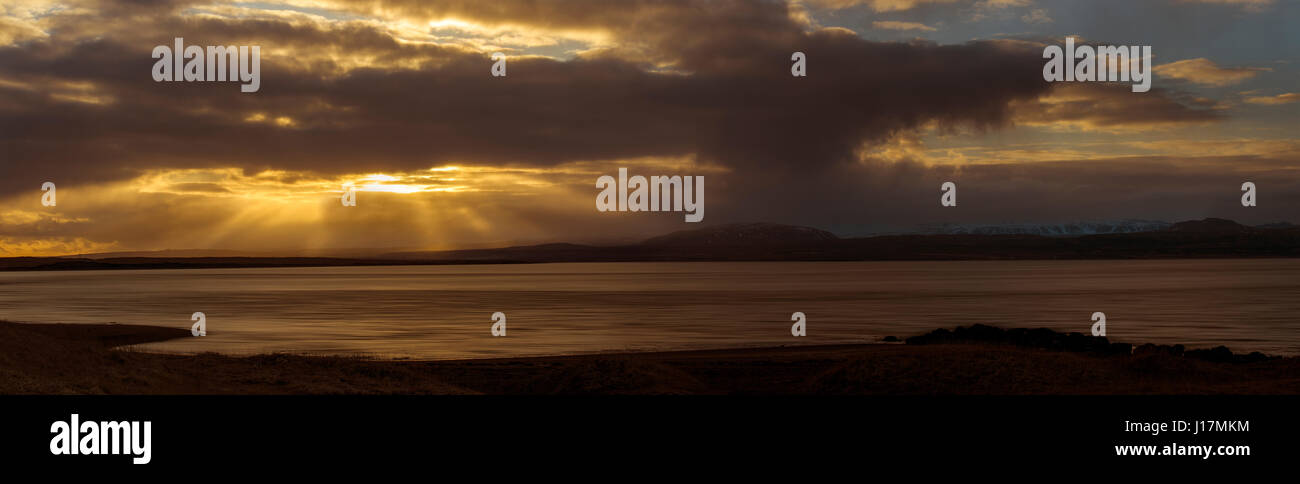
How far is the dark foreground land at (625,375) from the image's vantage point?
60.3 feet

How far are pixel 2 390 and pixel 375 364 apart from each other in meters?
10.5

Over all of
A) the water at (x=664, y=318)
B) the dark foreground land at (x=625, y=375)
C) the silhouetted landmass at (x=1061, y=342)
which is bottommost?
the water at (x=664, y=318)

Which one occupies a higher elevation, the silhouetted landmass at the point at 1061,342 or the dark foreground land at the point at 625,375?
the dark foreground land at the point at 625,375

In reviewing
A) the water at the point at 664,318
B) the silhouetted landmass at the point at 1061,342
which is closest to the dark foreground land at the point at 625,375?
the silhouetted landmass at the point at 1061,342

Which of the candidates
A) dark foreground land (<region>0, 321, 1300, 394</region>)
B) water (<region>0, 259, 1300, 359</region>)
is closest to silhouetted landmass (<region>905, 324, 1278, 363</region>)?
dark foreground land (<region>0, 321, 1300, 394</region>)

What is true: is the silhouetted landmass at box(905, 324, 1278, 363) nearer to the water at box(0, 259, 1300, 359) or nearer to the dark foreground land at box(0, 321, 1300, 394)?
the dark foreground land at box(0, 321, 1300, 394)

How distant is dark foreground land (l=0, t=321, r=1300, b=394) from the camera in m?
18.4

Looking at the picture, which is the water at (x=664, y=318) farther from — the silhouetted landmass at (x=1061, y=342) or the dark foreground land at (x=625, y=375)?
the dark foreground land at (x=625, y=375)

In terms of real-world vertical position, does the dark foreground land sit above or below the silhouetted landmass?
above

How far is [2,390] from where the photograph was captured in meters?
14.2

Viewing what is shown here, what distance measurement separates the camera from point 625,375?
900 inches

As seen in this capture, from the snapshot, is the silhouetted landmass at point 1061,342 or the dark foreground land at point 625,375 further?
the silhouetted landmass at point 1061,342
